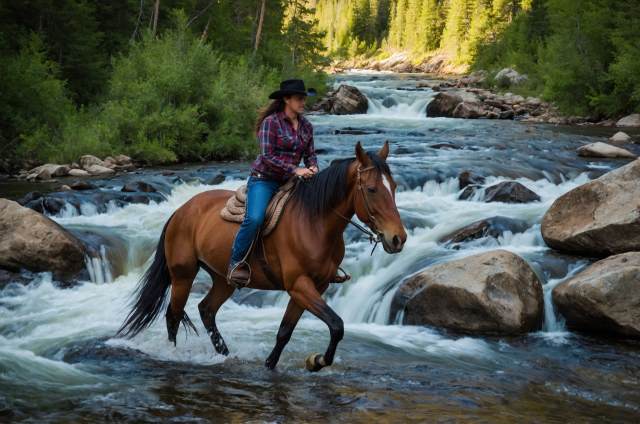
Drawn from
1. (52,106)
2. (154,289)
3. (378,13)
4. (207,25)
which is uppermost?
(378,13)

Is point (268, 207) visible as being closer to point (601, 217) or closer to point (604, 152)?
point (601, 217)

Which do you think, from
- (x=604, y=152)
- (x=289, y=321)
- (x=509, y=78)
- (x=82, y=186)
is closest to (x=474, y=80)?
(x=509, y=78)

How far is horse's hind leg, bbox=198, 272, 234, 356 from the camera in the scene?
27.5 ft

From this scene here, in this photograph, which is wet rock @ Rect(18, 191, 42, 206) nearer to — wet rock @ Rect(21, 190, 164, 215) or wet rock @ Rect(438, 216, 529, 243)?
wet rock @ Rect(21, 190, 164, 215)

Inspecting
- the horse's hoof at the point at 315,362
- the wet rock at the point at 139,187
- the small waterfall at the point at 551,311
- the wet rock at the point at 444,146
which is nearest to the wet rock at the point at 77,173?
the wet rock at the point at 139,187

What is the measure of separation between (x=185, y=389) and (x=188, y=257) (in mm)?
1719

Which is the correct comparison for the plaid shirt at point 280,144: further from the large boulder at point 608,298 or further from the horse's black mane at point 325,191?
the large boulder at point 608,298

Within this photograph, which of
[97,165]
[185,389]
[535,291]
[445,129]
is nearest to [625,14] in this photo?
[445,129]

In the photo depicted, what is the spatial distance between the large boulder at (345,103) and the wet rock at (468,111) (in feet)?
22.7

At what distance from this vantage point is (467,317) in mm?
10094

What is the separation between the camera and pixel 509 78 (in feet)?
189

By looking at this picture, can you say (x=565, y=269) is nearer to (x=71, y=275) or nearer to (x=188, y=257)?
(x=188, y=257)

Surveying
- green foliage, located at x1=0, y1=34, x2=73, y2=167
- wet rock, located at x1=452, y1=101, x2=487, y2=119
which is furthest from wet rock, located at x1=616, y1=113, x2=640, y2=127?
green foliage, located at x1=0, y1=34, x2=73, y2=167

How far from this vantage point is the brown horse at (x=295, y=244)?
21.0 feet
